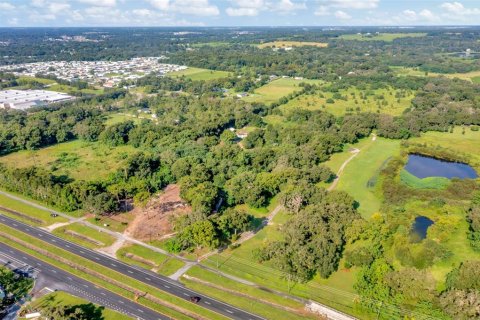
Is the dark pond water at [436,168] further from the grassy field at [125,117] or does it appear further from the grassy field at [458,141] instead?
→ the grassy field at [125,117]

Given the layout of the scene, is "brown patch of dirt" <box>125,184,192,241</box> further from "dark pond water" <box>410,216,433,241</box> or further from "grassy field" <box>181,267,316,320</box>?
"dark pond water" <box>410,216,433,241</box>

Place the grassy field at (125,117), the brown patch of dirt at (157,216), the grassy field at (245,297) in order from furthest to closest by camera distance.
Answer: the grassy field at (125,117) → the brown patch of dirt at (157,216) → the grassy field at (245,297)

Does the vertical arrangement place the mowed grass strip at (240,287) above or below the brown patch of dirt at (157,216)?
below

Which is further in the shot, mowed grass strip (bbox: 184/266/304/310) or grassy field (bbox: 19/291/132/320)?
mowed grass strip (bbox: 184/266/304/310)

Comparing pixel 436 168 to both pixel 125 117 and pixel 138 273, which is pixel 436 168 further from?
pixel 125 117

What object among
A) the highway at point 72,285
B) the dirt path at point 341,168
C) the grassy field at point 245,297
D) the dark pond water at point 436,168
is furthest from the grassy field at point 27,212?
the dark pond water at point 436,168

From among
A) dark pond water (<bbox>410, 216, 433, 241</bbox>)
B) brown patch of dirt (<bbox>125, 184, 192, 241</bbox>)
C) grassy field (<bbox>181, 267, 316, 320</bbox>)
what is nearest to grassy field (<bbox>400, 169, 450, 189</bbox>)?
dark pond water (<bbox>410, 216, 433, 241</bbox>)

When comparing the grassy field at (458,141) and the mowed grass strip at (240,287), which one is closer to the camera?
the mowed grass strip at (240,287)

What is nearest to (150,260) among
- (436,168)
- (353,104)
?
(436,168)
